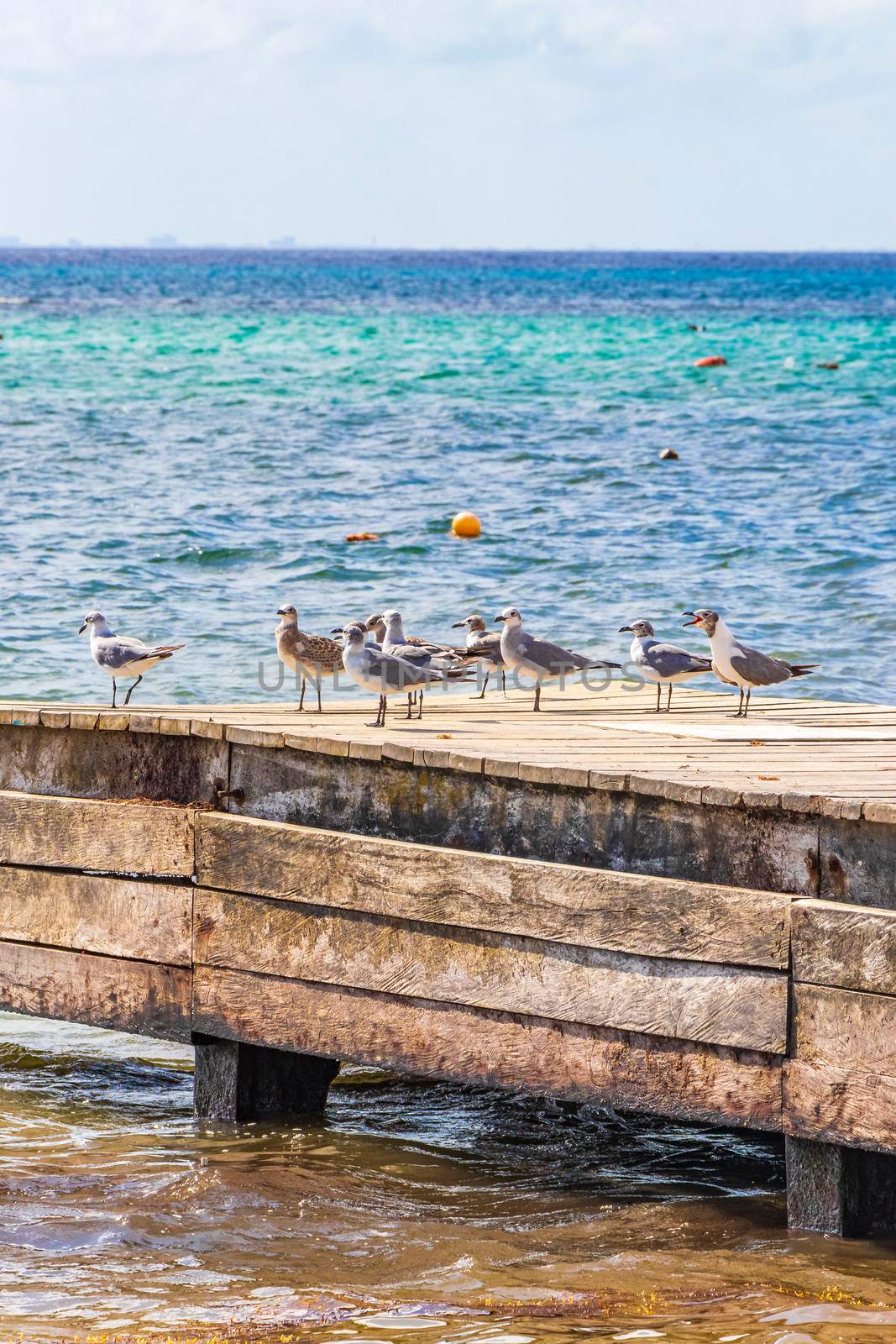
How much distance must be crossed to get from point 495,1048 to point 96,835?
5.98 ft

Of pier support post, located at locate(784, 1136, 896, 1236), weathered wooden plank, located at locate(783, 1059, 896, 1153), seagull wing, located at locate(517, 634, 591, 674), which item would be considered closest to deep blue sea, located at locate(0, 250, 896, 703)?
seagull wing, located at locate(517, 634, 591, 674)

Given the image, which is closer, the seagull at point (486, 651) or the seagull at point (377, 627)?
the seagull at point (486, 651)

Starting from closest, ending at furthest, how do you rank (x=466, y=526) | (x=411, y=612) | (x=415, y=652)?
(x=415, y=652) → (x=411, y=612) → (x=466, y=526)

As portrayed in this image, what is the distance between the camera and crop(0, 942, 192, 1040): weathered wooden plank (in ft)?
22.4

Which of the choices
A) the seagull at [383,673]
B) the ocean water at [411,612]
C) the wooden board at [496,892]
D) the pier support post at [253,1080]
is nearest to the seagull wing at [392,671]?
the seagull at [383,673]

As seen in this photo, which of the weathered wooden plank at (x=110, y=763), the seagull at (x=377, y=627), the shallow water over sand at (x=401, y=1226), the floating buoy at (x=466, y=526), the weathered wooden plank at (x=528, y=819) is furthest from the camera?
the floating buoy at (x=466, y=526)

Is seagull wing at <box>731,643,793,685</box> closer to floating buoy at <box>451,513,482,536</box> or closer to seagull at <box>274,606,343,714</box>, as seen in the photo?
seagull at <box>274,606,343,714</box>

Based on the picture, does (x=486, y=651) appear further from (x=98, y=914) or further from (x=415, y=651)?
(x=98, y=914)

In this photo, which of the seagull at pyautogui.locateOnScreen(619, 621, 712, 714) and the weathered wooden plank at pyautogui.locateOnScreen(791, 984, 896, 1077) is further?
the seagull at pyautogui.locateOnScreen(619, 621, 712, 714)

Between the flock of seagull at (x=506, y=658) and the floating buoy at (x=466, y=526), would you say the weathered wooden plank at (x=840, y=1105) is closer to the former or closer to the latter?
the flock of seagull at (x=506, y=658)

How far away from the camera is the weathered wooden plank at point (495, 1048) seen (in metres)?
5.74

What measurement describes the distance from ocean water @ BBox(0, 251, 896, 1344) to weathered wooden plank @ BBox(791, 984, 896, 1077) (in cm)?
68

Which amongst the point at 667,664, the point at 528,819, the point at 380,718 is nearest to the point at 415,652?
the point at 380,718

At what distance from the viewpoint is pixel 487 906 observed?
6.12 meters
